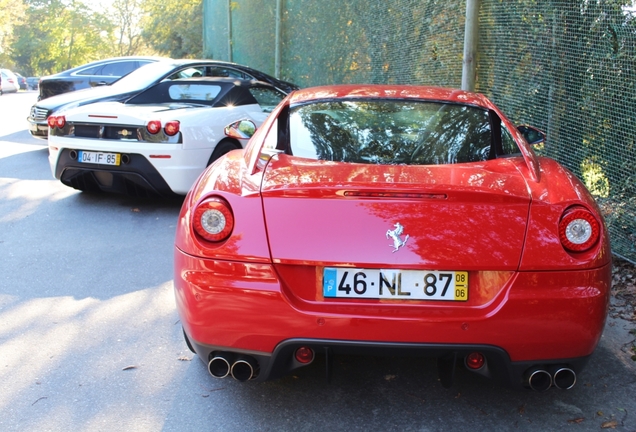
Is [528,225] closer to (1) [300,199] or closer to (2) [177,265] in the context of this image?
(1) [300,199]

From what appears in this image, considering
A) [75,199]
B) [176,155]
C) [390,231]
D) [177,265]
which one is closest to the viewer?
[390,231]

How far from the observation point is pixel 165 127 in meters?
6.82

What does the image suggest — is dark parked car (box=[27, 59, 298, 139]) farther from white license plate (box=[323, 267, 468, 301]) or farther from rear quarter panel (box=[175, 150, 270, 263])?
white license plate (box=[323, 267, 468, 301])

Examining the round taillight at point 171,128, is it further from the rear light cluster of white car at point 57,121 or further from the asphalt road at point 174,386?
the asphalt road at point 174,386

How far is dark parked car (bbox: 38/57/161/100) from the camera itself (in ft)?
45.8

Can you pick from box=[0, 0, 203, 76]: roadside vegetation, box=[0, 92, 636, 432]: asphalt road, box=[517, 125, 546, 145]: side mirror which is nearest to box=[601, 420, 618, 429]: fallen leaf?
box=[0, 92, 636, 432]: asphalt road

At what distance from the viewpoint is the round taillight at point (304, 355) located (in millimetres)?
2955

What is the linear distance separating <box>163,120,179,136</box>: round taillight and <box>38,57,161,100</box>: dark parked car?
7.09 metres

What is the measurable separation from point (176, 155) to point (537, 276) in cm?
467

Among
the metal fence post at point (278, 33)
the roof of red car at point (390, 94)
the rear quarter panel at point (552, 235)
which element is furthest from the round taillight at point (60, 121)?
the metal fence post at point (278, 33)

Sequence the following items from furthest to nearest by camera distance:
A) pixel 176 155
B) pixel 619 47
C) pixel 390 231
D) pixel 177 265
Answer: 1. pixel 176 155
2. pixel 619 47
3. pixel 177 265
4. pixel 390 231

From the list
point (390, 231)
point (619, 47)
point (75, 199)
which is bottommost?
point (75, 199)

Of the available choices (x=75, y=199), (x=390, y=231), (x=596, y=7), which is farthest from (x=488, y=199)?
(x=75, y=199)

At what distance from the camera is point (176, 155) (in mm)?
6859
